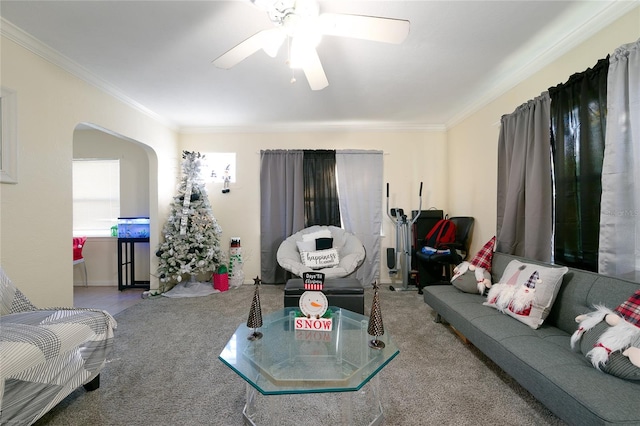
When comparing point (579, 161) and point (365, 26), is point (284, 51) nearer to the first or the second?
point (365, 26)

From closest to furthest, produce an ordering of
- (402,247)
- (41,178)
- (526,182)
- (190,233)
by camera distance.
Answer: (41,178) → (526,182) → (190,233) → (402,247)

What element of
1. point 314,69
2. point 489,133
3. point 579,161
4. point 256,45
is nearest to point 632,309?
point 579,161

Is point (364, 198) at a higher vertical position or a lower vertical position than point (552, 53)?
lower

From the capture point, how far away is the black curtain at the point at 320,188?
4215 mm

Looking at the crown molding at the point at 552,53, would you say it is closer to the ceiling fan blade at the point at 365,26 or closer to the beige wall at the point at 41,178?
the ceiling fan blade at the point at 365,26

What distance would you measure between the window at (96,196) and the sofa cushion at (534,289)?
17.3 feet

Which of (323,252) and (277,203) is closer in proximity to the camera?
(323,252)

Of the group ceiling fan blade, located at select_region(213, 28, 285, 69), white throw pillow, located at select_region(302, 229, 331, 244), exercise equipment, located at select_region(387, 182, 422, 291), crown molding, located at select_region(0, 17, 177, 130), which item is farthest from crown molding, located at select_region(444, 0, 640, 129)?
crown molding, located at select_region(0, 17, 177, 130)

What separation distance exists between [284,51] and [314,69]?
0.68 metres

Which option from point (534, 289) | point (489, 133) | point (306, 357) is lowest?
point (306, 357)

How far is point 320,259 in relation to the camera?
3.58 m

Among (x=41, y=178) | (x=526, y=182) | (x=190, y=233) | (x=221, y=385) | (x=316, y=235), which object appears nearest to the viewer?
(x=221, y=385)

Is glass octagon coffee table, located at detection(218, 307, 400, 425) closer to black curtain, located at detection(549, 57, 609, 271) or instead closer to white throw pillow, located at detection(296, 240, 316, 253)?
black curtain, located at detection(549, 57, 609, 271)

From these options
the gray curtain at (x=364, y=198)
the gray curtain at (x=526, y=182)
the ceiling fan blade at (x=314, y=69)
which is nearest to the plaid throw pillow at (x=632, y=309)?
the gray curtain at (x=526, y=182)
